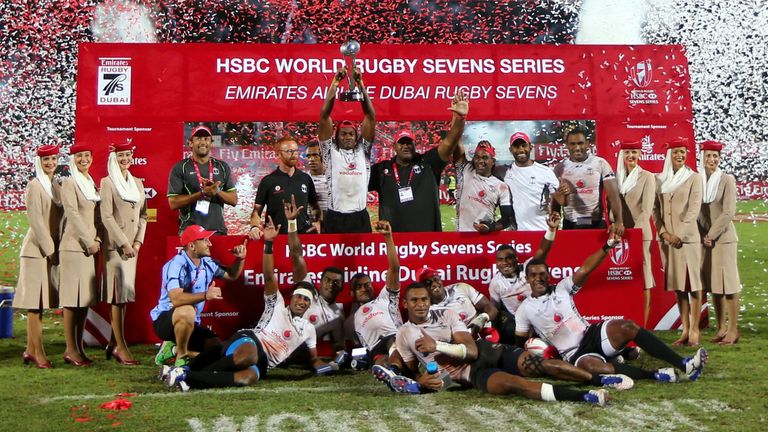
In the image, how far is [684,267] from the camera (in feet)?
31.8

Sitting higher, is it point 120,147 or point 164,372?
point 120,147

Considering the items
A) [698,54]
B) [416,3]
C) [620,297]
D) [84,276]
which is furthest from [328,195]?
[698,54]

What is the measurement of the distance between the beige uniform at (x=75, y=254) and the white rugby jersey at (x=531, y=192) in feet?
13.9

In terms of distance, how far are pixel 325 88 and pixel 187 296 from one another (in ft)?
10.7

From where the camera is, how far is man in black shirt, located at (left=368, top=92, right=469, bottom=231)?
370 inches

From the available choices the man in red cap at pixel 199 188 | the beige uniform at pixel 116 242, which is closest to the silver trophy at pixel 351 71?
the man in red cap at pixel 199 188

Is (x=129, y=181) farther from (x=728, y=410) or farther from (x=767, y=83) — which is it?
(x=767, y=83)

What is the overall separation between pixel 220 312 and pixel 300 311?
138cm

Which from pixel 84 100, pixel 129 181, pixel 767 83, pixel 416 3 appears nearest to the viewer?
pixel 129 181

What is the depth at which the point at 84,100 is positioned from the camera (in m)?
10.2

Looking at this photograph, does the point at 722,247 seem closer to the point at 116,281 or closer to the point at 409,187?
the point at 409,187

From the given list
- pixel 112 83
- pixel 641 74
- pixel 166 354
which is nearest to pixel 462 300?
pixel 166 354

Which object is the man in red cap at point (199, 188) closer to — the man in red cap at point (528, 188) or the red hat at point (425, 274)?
the red hat at point (425, 274)

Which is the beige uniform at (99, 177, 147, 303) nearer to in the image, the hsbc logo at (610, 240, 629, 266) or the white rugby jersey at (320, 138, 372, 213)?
the white rugby jersey at (320, 138, 372, 213)
